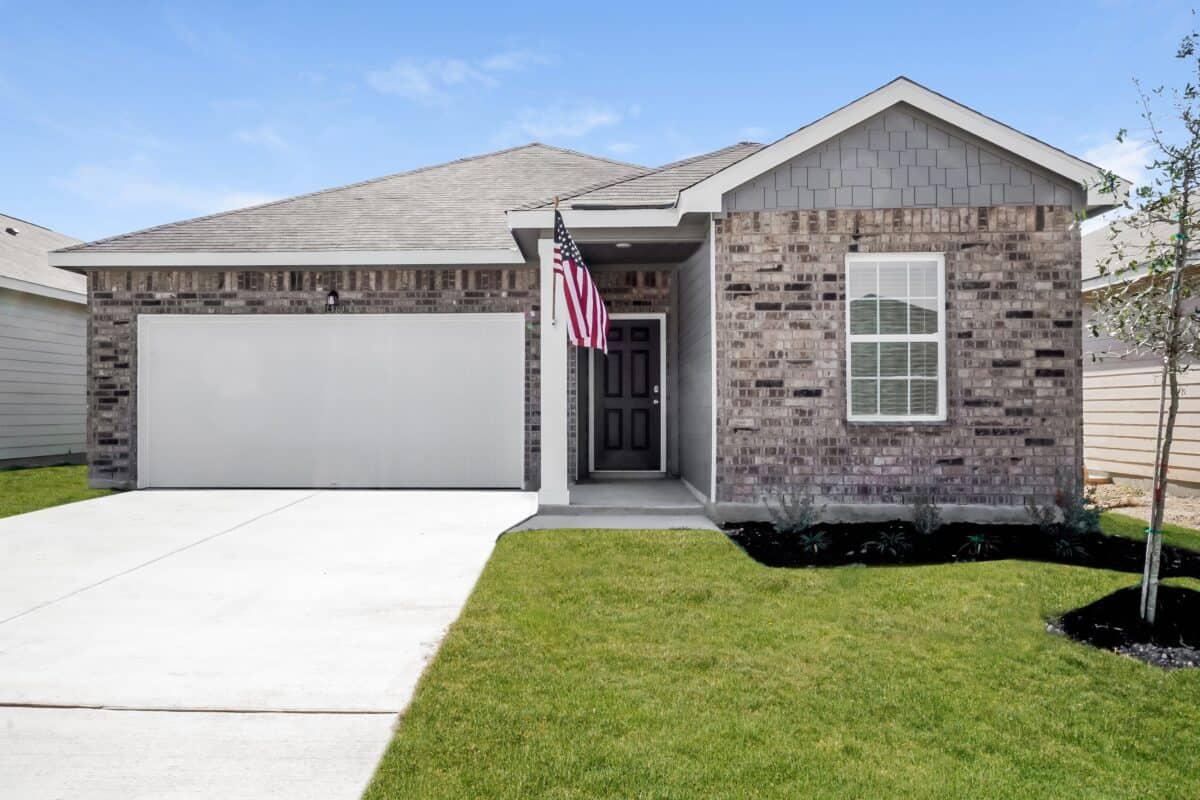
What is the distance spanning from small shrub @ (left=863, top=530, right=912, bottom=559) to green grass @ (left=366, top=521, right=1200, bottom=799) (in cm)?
81

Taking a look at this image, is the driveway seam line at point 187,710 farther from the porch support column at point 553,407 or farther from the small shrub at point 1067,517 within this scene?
the small shrub at point 1067,517

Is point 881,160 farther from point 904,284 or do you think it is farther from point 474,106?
point 474,106

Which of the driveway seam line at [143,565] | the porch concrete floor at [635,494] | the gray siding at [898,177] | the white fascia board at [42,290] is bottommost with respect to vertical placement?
the driveway seam line at [143,565]

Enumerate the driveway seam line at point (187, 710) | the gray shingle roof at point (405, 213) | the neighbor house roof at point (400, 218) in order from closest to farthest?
the driveway seam line at point (187, 710) < the neighbor house roof at point (400, 218) < the gray shingle roof at point (405, 213)

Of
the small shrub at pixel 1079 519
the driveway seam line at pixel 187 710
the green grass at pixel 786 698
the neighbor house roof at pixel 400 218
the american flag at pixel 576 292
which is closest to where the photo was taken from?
the green grass at pixel 786 698

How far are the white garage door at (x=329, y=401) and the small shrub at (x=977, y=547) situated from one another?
213 inches

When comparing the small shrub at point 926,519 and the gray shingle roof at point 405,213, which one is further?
the gray shingle roof at point 405,213

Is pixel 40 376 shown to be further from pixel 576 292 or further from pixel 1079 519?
pixel 1079 519

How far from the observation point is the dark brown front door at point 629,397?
31.9 feet

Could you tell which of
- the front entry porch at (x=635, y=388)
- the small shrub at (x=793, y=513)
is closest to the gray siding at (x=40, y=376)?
the front entry porch at (x=635, y=388)

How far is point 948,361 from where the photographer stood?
6750 millimetres

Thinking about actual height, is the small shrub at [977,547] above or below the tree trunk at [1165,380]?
below

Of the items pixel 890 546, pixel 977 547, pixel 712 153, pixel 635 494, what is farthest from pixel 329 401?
pixel 977 547

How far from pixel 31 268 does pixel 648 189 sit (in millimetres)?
12507
